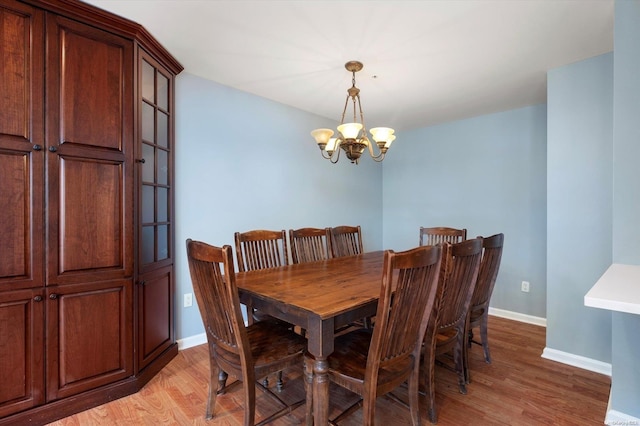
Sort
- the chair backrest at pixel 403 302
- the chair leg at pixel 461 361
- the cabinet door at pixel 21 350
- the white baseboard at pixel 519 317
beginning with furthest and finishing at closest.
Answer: the white baseboard at pixel 519 317
the chair leg at pixel 461 361
the cabinet door at pixel 21 350
the chair backrest at pixel 403 302

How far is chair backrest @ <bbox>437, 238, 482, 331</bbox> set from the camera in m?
1.60

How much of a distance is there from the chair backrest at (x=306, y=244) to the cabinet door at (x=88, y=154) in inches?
47.1

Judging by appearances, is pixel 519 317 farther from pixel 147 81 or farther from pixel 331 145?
pixel 147 81

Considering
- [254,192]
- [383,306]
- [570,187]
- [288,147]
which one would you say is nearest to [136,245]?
[254,192]

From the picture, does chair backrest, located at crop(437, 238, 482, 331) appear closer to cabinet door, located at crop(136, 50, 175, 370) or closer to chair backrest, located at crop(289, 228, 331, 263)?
chair backrest, located at crop(289, 228, 331, 263)

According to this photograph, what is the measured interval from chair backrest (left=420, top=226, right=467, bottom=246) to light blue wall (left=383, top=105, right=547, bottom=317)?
0.88 meters

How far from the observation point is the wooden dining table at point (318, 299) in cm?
133

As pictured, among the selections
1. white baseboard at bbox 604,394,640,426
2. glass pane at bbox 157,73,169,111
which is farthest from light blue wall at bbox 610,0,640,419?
glass pane at bbox 157,73,169,111

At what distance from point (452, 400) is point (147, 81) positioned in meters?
2.96

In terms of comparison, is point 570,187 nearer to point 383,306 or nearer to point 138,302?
point 383,306

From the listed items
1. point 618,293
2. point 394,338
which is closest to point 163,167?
point 394,338

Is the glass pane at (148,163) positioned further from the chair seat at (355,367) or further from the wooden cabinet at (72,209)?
the chair seat at (355,367)

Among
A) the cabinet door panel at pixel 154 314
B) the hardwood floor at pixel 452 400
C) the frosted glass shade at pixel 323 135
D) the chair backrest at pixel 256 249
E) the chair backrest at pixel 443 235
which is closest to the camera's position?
the hardwood floor at pixel 452 400

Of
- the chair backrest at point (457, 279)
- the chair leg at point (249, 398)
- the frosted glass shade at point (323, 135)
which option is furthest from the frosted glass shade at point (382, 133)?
the chair leg at point (249, 398)
